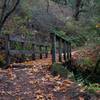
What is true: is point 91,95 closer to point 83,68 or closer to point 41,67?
point 41,67

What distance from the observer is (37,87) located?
8203 mm

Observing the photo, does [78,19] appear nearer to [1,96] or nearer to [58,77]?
[58,77]

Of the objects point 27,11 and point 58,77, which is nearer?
point 58,77

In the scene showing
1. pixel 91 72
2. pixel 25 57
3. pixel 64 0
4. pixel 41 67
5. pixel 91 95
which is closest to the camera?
pixel 91 95

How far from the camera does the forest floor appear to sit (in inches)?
288

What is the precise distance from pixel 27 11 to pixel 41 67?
14.7 metres

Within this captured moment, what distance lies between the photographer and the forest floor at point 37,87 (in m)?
7.31

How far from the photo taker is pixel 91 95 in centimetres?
709

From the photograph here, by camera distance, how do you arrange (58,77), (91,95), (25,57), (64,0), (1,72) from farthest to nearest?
(64,0) < (25,57) < (1,72) < (58,77) < (91,95)

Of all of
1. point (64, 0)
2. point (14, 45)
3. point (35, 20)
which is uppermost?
point (64, 0)

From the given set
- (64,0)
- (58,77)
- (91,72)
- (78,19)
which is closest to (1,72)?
(58,77)

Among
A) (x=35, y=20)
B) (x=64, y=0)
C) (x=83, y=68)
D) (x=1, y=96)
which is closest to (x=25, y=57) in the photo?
(x=83, y=68)

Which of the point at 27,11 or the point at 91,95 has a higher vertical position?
the point at 27,11

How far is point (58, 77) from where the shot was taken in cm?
937
